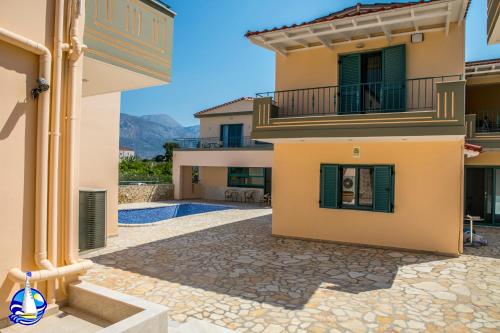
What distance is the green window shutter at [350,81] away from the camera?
10.4m

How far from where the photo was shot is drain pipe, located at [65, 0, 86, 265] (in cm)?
470

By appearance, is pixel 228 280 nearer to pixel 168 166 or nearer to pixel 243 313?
pixel 243 313

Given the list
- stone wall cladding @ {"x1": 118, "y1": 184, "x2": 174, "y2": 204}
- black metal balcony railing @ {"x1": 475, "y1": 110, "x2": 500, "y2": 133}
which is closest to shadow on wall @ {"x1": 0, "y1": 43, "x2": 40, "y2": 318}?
black metal balcony railing @ {"x1": 475, "y1": 110, "x2": 500, "y2": 133}

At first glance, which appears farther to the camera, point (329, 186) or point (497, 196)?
point (497, 196)

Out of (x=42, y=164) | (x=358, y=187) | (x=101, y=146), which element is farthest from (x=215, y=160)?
(x=42, y=164)

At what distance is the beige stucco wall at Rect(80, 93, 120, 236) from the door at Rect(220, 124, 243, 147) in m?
14.5

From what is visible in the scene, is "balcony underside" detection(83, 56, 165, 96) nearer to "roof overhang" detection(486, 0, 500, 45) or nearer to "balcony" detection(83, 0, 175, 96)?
"balcony" detection(83, 0, 175, 96)

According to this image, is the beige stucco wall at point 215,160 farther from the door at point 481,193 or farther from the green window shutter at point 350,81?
the green window shutter at point 350,81

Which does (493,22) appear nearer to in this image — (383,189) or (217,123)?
(383,189)

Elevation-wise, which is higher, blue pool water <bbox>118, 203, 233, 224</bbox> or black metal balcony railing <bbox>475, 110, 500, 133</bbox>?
black metal balcony railing <bbox>475, 110, 500, 133</bbox>

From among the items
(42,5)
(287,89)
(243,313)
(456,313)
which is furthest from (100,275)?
(287,89)

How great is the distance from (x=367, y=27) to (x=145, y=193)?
18323 millimetres

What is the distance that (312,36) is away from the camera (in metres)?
10.0

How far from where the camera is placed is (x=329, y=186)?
10750mm
